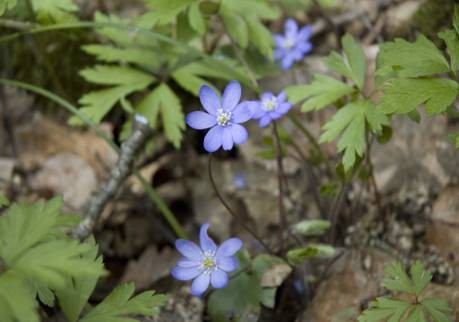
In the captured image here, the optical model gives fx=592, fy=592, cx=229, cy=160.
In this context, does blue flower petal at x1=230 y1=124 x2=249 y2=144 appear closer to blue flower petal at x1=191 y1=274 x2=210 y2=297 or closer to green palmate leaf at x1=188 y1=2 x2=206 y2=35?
blue flower petal at x1=191 y1=274 x2=210 y2=297

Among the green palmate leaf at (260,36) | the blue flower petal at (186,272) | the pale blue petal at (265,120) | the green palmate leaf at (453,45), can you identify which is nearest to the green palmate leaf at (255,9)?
the green palmate leaf at (260,36)

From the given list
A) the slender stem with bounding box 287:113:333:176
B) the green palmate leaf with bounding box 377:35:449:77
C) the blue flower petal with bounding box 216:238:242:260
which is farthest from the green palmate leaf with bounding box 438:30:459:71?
the blue flower petal with bounding box 216:238:242:260

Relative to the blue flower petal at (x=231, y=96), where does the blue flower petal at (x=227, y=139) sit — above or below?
below

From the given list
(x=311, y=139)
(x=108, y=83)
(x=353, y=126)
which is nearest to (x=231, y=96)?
(x=353, y=126)

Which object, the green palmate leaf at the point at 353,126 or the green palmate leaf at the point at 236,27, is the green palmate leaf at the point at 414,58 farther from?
the green palmate leaf at the point at 236,27

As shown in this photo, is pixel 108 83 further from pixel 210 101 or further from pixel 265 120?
pixel 210 101

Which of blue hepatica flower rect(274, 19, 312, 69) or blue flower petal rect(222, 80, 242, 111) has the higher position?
blue flower petal rect(222, 80, 242, 111)

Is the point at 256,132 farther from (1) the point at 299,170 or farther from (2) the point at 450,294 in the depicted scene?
(2) the point at 450,294
